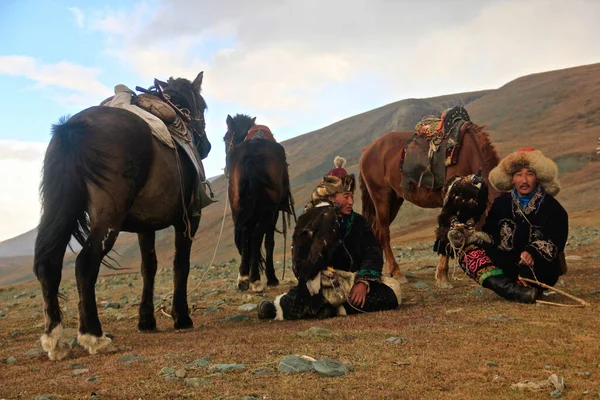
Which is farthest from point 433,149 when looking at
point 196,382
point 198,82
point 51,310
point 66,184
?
point 196,382

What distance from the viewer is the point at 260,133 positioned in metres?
10.0

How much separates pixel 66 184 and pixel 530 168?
4.53 metres

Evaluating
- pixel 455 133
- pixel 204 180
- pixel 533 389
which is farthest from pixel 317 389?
pixel 455 133

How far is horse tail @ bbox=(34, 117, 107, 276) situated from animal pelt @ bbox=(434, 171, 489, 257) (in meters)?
3.79

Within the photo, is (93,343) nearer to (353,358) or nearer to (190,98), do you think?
(353,358)

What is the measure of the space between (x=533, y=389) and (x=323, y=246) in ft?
10.1

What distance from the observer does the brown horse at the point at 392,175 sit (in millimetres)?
8422

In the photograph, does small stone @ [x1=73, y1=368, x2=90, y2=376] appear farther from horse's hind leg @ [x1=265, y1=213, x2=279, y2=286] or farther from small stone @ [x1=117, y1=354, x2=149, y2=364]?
horse's hind leg @ [x1=265, y1=213, x2=279, y2=286]

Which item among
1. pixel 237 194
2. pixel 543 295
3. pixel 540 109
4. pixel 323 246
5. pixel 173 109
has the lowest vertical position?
pixel 543 295

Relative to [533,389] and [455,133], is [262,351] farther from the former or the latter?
[455,133]

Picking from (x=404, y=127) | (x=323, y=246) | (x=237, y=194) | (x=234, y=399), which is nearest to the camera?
(x=234, y=399)

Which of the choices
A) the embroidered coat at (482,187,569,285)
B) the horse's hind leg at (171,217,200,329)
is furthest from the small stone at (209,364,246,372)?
the embroidered coat at (482,187,569,285)

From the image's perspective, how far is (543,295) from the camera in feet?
21.0

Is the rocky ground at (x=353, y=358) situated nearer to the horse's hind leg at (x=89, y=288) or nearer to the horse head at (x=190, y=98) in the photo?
the horse's hind leg at (x=89, y=288)
